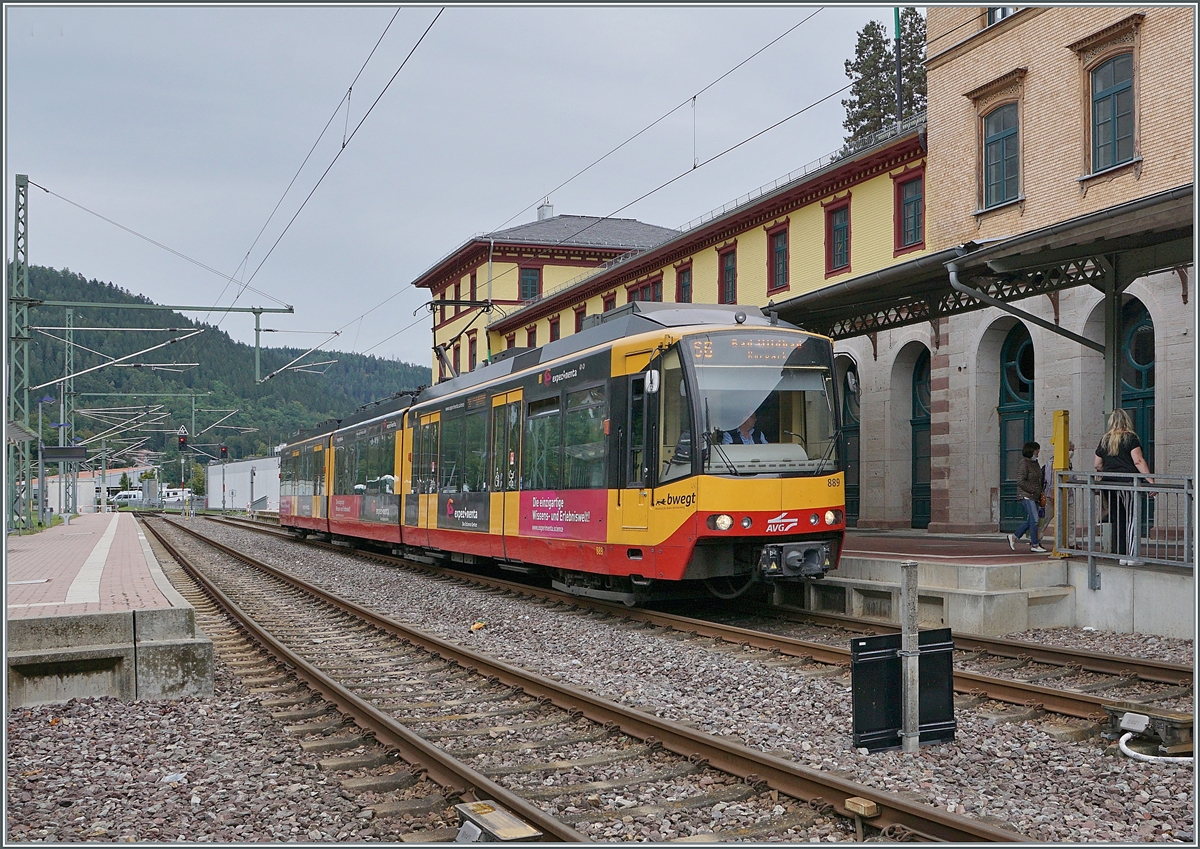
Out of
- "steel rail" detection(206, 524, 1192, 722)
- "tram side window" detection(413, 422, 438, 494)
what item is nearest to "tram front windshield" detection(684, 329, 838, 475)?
"steel rail" detection(206, 524, 1192, 722)

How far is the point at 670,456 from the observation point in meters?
12.2

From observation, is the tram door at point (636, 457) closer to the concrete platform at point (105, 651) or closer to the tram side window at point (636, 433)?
the tram side window at point (636, 433)

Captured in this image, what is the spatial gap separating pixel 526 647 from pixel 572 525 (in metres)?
2.76

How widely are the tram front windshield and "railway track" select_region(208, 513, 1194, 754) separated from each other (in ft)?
5.88

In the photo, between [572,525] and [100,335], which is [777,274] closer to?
[572,525]

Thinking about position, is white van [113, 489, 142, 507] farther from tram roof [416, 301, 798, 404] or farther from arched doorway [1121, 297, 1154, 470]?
arched doorway [1121, 297, 1154, 470]

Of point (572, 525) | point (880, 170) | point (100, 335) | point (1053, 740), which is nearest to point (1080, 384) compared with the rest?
point (880, 170)

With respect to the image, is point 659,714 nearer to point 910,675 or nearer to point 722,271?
point 910,675

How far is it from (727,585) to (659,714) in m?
5.89

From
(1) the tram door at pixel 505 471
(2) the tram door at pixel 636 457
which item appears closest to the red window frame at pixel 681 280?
(1) the tram door at pixel 505 471

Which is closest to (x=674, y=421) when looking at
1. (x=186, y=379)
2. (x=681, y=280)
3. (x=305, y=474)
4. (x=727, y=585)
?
(x=727, y=585)

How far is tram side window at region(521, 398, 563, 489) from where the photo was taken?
1479cm

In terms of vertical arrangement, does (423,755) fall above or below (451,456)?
below

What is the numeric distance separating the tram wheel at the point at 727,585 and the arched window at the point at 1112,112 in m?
10.8
